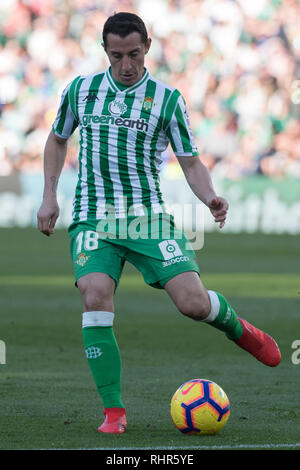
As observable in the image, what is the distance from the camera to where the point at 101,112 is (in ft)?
17.7

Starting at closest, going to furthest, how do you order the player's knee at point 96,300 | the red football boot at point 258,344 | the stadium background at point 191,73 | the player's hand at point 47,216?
the player's knee at point 96,300, the player's hand at point 47,216, the red football boot at point 258,344, the stadium background at point 191,73

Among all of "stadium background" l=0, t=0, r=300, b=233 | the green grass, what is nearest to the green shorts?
the green grass

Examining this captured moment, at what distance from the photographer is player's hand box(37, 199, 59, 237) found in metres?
5.36

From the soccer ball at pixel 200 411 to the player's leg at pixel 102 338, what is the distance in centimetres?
31

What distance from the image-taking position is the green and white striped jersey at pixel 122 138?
5371mm

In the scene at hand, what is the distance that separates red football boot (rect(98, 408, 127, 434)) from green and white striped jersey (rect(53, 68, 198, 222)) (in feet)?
3.41

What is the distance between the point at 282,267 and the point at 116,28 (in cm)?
1103

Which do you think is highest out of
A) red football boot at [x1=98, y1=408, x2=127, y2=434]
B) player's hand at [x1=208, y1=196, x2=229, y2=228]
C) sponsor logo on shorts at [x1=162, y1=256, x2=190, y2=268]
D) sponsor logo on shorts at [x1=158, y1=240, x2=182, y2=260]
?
player's hand at [x1=208, y1=196, x2=229, y2=228]

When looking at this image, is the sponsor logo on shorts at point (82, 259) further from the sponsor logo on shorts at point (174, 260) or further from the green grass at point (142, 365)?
the green grass at point (142, 365)

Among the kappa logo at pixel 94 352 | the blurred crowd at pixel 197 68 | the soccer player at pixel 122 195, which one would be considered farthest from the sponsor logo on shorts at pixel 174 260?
the blurred crowd at pixel 197 68

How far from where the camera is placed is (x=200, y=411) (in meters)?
4.91

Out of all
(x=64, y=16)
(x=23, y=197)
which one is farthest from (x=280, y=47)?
(x=23, y=197)

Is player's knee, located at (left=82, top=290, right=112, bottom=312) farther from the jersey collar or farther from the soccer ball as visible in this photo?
the jersey collar
